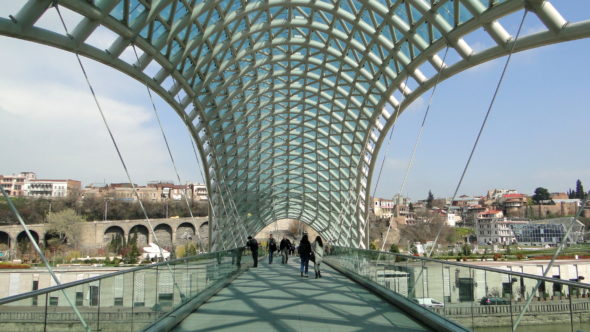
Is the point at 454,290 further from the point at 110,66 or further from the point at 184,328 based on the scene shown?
the point at 110,66

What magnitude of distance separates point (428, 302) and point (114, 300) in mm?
5937

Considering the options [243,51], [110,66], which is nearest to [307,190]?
[243,51]

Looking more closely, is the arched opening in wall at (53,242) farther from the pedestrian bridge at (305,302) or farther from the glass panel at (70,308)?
the glass panel at (70,308)

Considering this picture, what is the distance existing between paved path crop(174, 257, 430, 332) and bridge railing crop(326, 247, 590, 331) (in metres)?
0.65

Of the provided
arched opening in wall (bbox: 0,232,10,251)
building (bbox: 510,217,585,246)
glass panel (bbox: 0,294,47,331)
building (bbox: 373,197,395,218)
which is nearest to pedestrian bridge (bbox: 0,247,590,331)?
glass panel (bbox: 0,294,47,331)

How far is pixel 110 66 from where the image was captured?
18.0 metres

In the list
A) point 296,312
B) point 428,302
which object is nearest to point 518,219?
point 428,302

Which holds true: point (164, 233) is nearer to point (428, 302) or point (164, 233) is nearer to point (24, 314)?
point (428, 302)

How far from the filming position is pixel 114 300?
657 cm

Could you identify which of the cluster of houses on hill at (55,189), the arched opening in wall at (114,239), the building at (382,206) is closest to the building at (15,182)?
the cluster of houses on hill at (55,189)

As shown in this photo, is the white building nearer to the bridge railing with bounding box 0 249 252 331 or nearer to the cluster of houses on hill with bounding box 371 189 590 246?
the cluster of houses on hill with bounding box 371 189 590 246

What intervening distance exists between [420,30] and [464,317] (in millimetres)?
18168

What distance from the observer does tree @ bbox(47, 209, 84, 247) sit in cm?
7969

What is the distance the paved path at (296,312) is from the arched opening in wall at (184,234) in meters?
96.5
